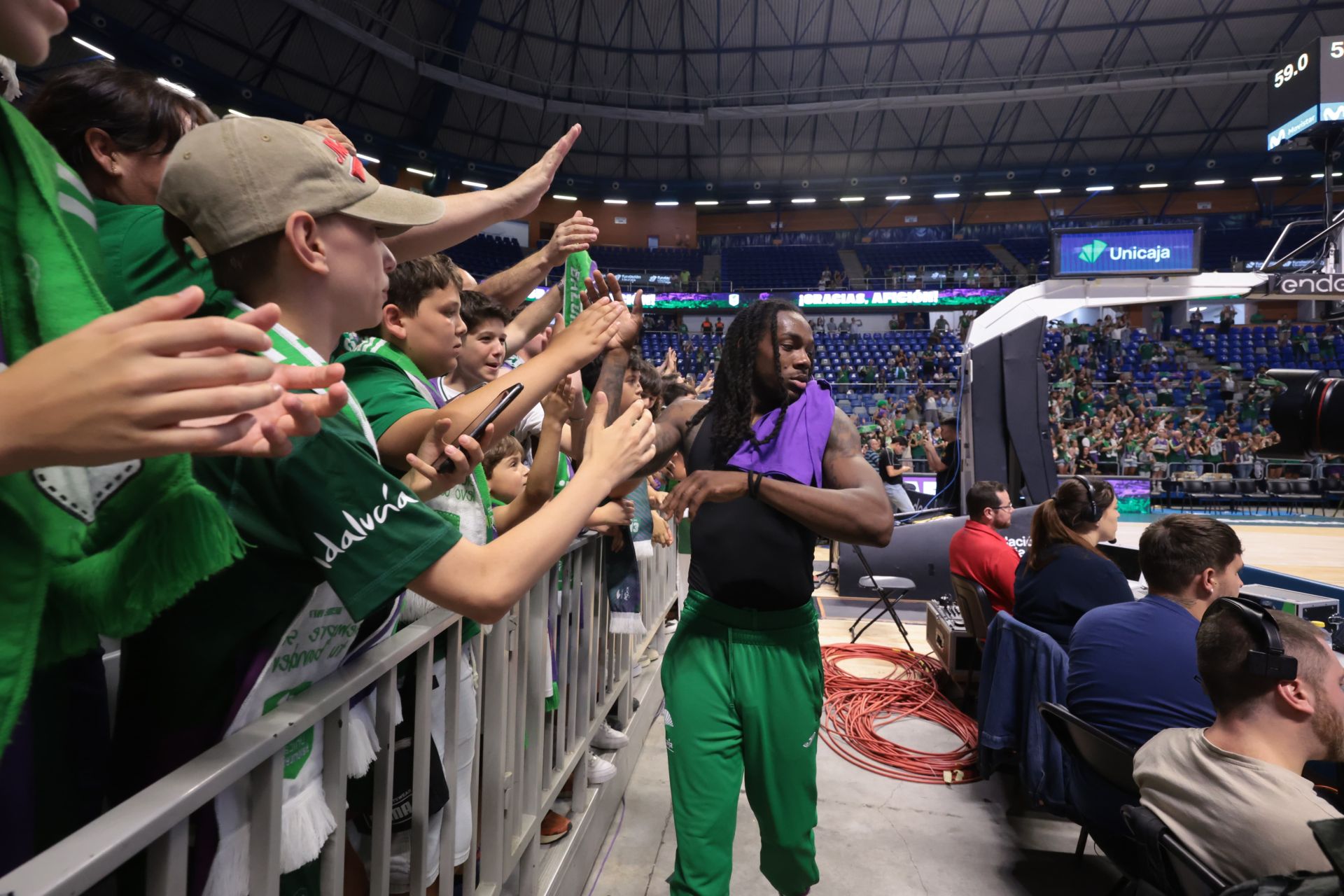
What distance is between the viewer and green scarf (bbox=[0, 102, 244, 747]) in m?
0.61

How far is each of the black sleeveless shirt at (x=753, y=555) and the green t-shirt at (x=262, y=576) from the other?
127 cm

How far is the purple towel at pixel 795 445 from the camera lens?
7.07 ft

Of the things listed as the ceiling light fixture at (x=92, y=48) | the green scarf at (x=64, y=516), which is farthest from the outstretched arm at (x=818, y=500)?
the ceiling light fixture at (x=92, y=48)

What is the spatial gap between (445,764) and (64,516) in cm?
108

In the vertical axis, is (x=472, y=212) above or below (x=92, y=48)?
below

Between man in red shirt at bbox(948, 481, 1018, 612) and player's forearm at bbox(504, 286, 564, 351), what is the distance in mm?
2973

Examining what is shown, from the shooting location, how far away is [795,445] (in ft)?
7.22

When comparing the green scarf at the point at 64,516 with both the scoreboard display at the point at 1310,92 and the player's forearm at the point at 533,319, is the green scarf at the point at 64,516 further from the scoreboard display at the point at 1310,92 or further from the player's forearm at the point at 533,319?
the scoreboard display at the point at 1310,92

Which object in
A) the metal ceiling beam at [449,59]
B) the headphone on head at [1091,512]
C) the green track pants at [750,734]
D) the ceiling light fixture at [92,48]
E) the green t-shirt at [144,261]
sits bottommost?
the green track pants at [750,734]

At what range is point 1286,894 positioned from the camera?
133 centimetres

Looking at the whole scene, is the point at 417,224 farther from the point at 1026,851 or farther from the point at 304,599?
the point at 1026,851

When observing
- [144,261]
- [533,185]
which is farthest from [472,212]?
[144,261]

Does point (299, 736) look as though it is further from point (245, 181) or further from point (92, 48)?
point (92, 48)

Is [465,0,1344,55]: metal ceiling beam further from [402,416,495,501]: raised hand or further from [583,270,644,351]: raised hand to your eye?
[402,416,495,501]: raised hand
